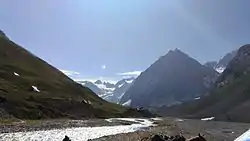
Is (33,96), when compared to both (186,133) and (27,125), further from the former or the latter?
Result: (186,133)

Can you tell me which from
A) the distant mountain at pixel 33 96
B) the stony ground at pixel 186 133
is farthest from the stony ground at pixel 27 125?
the stony ground at pixel 186 133

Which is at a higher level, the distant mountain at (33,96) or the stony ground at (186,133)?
the distant mountain at (33,96)

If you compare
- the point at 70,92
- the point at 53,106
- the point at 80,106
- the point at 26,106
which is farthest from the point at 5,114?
the point at 70,92

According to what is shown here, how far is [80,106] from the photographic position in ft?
432

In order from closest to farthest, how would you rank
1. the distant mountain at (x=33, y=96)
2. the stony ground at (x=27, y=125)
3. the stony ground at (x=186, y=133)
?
1. the stony ground at (x=186, y=133)
2. the stony ground at (x=27, y=125)
3. the distant mountain at (x=33, y=96)

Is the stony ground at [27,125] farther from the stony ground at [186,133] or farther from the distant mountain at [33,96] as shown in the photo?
the stony ground at [186,133]

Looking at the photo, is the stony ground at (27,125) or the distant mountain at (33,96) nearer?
the stony ground at (27,125)

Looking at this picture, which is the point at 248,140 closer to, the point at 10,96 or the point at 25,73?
the point at 10,96

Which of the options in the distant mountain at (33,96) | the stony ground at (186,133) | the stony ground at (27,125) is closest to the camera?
the stony ground at (186,133)

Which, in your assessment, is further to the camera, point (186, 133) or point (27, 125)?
point (186, 133)

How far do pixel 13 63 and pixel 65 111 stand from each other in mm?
69656

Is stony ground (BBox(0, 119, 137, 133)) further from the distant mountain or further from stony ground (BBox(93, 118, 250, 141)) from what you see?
stony ground (BBox(93, 118, 250, 141))

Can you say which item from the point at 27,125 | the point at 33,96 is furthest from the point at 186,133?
the point at 33,96

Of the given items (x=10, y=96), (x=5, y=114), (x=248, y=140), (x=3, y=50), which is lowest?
(x=248, y=140)
